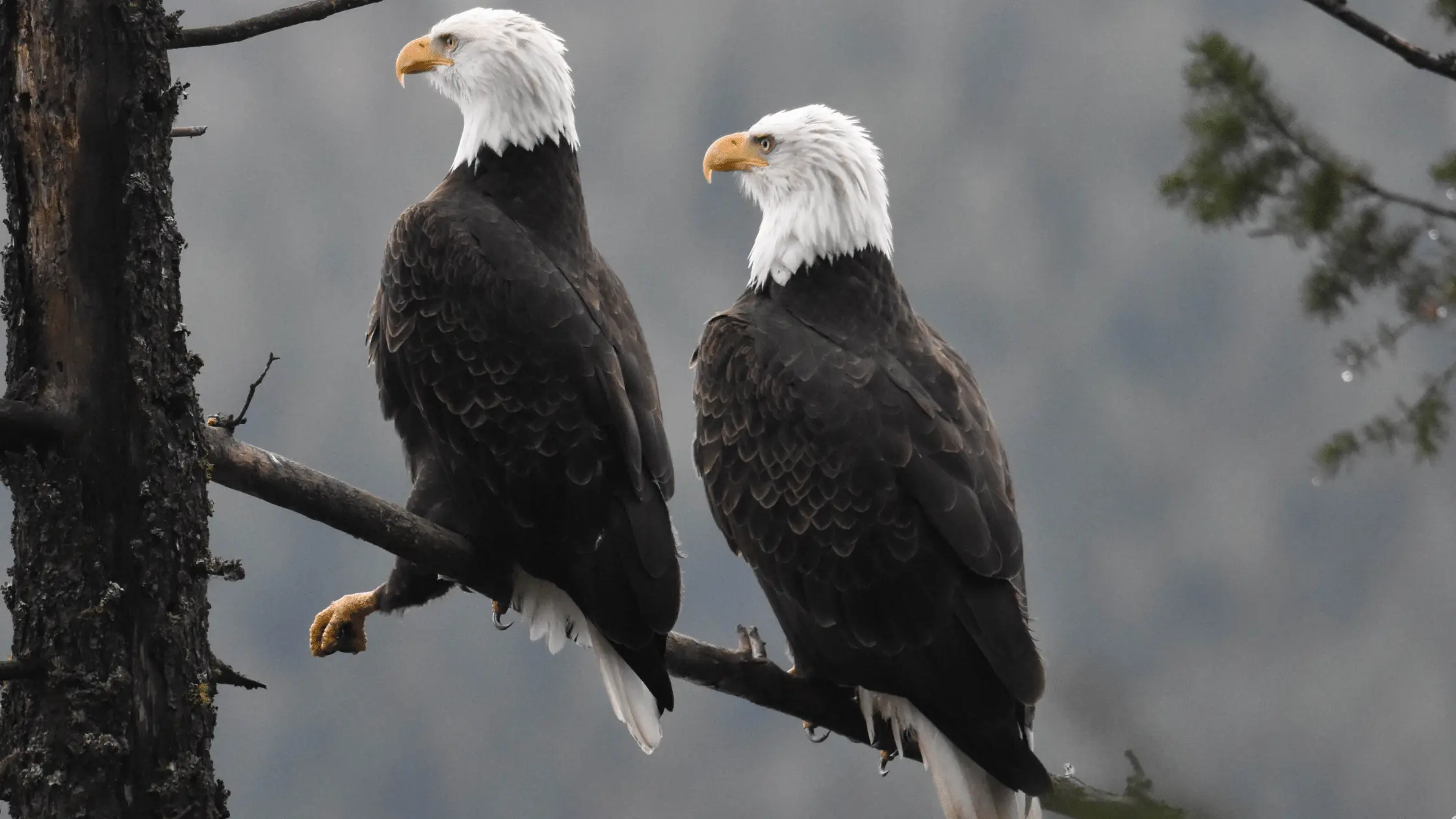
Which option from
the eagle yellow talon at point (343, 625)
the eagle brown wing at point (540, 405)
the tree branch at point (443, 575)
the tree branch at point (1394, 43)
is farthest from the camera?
the eagle yellow talon at point (343, 625)

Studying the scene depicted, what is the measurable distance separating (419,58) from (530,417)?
4.43 feet

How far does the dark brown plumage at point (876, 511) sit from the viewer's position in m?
3.83

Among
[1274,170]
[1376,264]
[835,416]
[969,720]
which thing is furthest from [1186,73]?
[969,720]

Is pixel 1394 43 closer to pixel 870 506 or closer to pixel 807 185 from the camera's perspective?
pixel 870 506

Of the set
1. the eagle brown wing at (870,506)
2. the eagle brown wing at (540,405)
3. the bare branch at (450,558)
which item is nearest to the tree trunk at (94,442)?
the bare branch at (450,558)

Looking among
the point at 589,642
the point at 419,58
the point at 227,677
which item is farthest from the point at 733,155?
the point at 227,677

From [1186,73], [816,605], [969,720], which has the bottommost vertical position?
[969,720]

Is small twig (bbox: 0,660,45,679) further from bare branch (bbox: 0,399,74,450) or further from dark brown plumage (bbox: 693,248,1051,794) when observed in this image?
dark brown plumage (bbox: 693,248,1051,794)

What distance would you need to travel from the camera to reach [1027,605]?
4.04 m

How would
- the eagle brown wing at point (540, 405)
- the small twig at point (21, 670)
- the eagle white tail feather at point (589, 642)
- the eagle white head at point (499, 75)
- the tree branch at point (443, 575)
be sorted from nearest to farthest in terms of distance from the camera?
the tree branch at point (443, 575) < the small twig at point (21, 670) < the eagle brown wing at point (540, 405) < the eagle white tail feather at point (589, 642) < the eagle white head at point (499, 75)

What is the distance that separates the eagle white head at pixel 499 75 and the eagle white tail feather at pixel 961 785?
1966 mm

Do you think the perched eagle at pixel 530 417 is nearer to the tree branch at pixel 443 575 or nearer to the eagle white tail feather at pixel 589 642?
the eagle white tail feather at pixel 589 642

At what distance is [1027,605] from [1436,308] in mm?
1614

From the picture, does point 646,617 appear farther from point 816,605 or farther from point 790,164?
point 790,164
